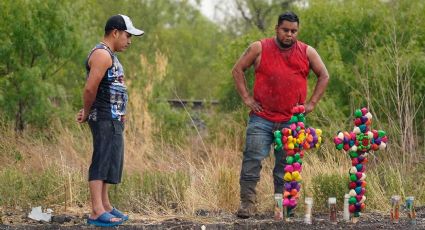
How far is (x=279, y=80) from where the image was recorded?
754 centimetres

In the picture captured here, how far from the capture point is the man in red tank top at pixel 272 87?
755cm

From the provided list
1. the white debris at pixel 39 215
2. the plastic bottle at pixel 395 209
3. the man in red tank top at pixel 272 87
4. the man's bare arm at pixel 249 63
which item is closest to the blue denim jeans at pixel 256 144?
the man in red tank top at pixel 272 87

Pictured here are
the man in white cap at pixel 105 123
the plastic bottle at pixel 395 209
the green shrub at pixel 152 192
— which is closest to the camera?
the man in white cap at pixel 105 123

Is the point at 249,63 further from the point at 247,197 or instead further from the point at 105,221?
the point at 105,221

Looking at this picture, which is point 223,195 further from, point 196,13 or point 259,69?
point 196,13

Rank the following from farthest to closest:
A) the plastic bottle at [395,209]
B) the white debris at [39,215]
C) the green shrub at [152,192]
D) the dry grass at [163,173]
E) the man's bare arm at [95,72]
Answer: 1. the dry grass at [163,173]
2. the green shrub at [152,192]
3. the white debris at [39,215]
4. the plastic bottle at [395,209]
5. the man's bare arm at [95,72]

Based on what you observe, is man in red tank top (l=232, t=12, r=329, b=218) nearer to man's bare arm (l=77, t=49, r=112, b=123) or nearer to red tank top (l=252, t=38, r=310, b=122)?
red tank top (l=252, t=38, r=310, b=122)

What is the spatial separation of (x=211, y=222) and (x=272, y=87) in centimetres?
133

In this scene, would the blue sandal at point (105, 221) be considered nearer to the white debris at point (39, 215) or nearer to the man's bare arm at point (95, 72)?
the white debris at point (39, 215)

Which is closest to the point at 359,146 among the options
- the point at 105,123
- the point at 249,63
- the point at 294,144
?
the point at 294,144

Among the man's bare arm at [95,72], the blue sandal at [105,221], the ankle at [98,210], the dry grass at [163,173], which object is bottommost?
the blue sandal at [105,221]

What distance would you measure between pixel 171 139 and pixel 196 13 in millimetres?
39416

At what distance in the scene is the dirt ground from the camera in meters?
6.90

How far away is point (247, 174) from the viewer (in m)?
7.71
